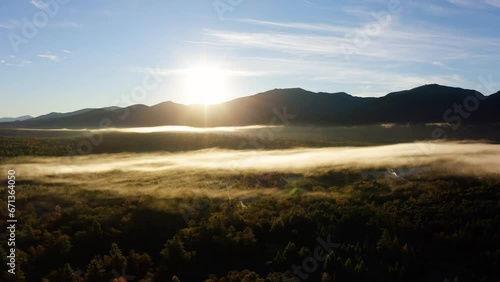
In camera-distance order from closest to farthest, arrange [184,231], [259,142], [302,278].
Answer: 1. [302,278]
2. [184,231]
3. [259,142]

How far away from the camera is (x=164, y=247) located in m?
28.2

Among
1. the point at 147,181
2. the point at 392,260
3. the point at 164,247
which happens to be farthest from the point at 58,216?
the point at 392,260

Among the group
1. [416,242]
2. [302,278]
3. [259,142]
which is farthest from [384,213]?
[259,142]

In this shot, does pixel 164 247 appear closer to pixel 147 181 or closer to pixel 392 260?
pixel 392 260

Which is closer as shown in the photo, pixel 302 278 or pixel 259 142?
pixel 302 278

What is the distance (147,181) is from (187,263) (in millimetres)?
27682

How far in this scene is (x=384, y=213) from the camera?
31219 millimetres

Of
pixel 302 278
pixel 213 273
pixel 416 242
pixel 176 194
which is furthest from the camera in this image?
pixel 176 194

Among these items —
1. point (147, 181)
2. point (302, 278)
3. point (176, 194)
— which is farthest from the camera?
point (147, 181)

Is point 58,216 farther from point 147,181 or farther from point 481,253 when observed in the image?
point 481,253

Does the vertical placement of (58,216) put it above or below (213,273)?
above

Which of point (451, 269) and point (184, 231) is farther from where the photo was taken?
point (184, 231)

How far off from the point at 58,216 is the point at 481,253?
31.1m

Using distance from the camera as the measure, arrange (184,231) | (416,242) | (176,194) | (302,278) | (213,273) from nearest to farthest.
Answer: (302,278), (213,273), (416,242), (184,231), (176,194)
